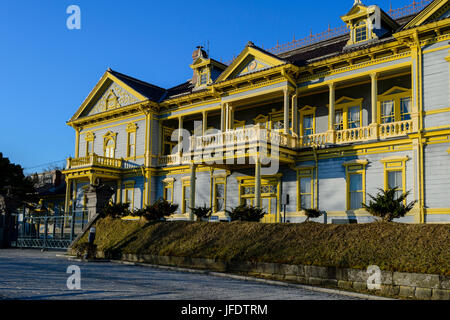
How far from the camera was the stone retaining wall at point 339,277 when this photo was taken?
11266 mm

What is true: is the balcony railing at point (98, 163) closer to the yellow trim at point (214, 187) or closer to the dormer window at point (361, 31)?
the yellow trim at point (214, 187)

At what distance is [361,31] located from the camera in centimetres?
2567

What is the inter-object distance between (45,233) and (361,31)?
20.3 m

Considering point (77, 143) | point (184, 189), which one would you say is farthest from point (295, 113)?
point (77, 143)

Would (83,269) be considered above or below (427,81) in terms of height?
below

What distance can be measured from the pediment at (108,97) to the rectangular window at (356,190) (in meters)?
16.8

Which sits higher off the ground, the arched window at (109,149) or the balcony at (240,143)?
the arched window at (109,149)

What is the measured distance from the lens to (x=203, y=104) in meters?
31.8

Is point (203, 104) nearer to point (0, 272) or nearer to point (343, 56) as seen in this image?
point (343, 56)

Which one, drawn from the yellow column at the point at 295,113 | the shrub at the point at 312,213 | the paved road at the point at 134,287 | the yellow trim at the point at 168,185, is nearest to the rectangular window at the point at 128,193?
the yellow trim at the point at 168,185

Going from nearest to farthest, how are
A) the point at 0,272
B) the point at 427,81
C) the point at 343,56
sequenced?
the point at 0,272, the point at 427,81, the point at 343,56

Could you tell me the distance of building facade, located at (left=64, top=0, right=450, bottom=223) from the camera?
2183cm

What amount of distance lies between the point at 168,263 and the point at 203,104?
Result: 52.4ft
